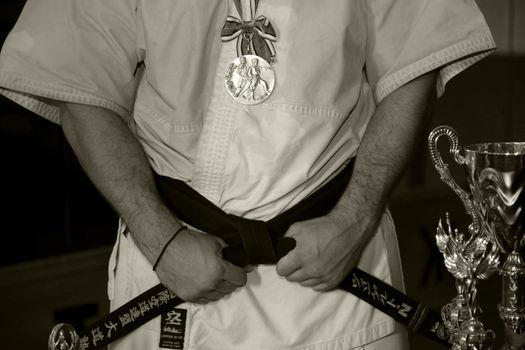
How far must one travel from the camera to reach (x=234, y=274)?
1479 mm

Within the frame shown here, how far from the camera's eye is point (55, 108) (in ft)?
5.59

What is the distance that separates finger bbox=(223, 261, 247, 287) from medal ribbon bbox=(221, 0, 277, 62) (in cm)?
37

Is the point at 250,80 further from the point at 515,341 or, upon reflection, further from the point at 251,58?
the point at 515,341

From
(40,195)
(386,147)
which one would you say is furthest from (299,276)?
(40,195)

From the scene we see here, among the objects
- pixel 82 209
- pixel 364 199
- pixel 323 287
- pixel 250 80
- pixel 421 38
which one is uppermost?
pixel 421 38

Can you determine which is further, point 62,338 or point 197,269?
point 197,269

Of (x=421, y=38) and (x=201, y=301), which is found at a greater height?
(x=421, y=38)

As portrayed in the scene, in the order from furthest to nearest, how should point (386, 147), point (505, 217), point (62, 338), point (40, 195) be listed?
point (40, 195) → point (386, 147) → point (62, 338) → point (505, 217)

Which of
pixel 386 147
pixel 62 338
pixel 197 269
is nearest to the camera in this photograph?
pixel 62 338

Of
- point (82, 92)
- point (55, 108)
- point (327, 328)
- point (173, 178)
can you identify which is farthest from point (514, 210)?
point (55, 108)

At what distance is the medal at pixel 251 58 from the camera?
152cm

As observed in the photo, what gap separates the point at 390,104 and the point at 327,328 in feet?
1.36

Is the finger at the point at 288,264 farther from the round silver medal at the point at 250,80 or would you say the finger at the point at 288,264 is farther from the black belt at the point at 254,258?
the round silver medal at the point at 250,80

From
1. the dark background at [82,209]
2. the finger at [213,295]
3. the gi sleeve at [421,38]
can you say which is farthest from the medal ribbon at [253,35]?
the dark background at [82,209]
